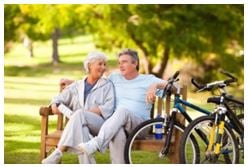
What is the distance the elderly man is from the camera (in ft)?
16.2

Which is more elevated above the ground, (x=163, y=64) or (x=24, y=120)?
(x=163, y=64)

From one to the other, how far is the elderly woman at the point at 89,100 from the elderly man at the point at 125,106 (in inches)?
4.3

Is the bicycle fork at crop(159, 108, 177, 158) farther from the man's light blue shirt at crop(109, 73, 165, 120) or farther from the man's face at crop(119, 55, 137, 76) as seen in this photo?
the man's face at crop(119, 55, 137, 76)

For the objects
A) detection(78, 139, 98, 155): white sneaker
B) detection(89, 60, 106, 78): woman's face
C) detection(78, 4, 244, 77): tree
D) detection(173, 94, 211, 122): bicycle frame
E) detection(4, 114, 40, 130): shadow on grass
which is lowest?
detection(4, 114, 40, 130): shadow on grass

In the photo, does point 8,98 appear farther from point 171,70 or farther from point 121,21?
point 171,70

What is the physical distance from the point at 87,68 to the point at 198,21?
10.6 m

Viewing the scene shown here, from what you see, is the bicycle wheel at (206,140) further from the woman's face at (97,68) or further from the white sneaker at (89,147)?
the woman's face at (97,68)

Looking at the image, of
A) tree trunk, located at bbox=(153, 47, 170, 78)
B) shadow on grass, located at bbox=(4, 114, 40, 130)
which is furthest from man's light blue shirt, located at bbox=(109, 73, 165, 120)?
tree trunk, located at bbox=(153, 47, 170, 78)

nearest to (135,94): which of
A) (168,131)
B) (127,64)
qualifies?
(127,64)

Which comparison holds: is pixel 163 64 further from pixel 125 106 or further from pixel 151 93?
pixel 151 93

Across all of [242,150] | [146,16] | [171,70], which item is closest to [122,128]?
[242,150]

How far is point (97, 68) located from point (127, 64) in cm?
25

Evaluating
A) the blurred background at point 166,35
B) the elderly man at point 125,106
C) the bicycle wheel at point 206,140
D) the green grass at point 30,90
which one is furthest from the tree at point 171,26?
the bicycle wheel at point 206,140

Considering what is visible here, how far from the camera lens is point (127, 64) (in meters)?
5.33
